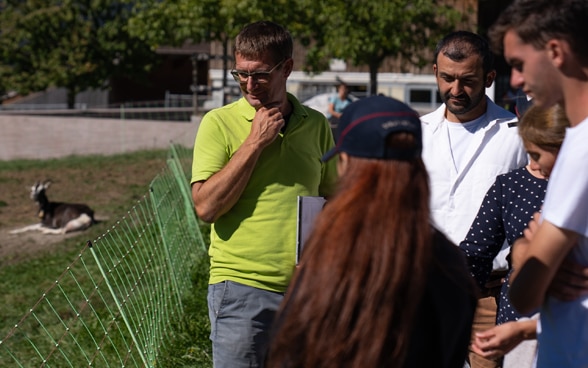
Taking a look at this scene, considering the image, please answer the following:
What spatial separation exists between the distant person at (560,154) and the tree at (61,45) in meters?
30.8

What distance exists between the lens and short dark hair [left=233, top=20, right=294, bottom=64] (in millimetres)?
3748

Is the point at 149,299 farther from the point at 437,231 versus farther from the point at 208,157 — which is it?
the point at 437,231

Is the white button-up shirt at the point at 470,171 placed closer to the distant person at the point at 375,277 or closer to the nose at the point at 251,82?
the nose at the point at 251,82

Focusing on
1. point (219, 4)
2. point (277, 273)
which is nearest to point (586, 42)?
point (277, 273)

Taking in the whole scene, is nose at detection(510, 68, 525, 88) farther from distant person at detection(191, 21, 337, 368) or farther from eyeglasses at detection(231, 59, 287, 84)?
eyeglasses at detection(231, 59, 287, 84)

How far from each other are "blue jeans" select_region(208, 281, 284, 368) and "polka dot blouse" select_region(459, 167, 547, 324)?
79cm

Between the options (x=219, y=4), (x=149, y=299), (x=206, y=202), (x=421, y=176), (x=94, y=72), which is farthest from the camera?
(x=94, y=72)

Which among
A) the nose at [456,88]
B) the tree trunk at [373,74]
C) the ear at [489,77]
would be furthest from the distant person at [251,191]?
the tree trunk at [373,74]

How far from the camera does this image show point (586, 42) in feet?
7.32

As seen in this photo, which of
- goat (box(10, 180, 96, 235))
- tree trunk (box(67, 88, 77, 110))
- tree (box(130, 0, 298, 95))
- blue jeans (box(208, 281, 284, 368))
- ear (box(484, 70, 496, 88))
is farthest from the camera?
tree trunk (box(67, 88, 77, 110))

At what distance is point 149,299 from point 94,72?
27.7 meters

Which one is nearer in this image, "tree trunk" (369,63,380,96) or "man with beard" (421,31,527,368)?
"man with beard" (421,31,527,368)

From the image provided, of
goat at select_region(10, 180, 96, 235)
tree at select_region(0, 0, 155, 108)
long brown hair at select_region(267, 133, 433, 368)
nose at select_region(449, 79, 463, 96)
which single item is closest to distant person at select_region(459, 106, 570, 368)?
nose at select_region(449, 79, 463, 96)

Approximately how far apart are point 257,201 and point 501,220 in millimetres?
948
